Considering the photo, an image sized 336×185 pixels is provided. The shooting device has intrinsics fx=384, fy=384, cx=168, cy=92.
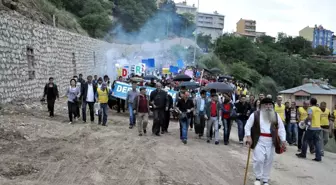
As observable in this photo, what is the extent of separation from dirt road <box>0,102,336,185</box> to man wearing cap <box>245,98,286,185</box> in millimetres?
665

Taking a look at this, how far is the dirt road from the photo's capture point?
7230 millimetres

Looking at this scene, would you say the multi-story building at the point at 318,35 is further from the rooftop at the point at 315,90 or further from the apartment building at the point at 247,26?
the rooftop at the point at 315,90

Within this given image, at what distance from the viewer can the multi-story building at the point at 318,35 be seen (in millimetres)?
159250

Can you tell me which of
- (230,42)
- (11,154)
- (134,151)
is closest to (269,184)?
(134,151)

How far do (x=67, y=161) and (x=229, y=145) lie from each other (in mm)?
6098

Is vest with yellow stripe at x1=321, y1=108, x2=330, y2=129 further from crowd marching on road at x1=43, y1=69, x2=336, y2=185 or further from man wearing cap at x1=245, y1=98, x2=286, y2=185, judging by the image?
man wearing cap at x1=245, y1=98, x2=286, y2=185

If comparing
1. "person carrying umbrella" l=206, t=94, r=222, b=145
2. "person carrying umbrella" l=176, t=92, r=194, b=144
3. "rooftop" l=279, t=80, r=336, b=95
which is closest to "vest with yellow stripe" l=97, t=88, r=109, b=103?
"person carrying umbrella" l=176, t=92, r=194, b=144

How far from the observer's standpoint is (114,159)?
8.66 m

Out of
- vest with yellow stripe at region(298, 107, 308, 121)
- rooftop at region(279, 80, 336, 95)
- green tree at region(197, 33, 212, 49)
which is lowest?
rooftop at region(279, 80, 336, 95)

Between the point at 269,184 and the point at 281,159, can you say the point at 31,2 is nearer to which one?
the point at 281,159

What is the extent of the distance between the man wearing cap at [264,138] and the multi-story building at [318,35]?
161 m

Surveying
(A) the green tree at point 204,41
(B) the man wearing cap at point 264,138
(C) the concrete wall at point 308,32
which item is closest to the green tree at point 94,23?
(B) the man wearing cap at point 264,138

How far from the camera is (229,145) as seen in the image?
1259 cm

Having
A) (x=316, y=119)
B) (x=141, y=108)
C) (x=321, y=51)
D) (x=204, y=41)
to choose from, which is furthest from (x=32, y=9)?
(x=321, y=51)
